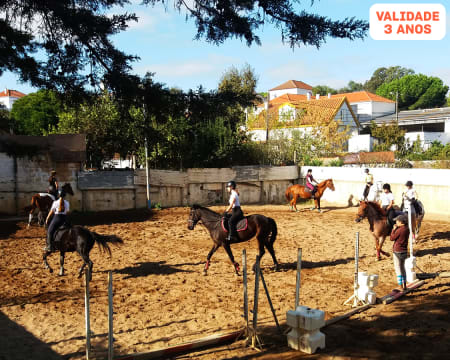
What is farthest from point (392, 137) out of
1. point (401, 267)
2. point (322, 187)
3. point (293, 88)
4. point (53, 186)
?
point (293, 88)

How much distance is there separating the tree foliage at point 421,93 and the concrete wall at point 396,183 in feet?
225

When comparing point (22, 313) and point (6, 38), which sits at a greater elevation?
point (6, 38)

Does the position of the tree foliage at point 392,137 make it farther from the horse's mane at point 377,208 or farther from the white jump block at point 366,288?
the white jump block at point 366,288

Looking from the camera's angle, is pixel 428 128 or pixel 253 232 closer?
pixel 253 232

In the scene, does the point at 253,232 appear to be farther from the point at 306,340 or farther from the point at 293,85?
the point at 293,85

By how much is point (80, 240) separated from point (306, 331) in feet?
21.2

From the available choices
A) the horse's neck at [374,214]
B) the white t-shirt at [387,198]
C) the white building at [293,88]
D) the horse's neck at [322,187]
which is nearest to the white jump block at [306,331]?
the horse's neck at [374,214]

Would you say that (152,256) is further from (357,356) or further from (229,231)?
(357,356)

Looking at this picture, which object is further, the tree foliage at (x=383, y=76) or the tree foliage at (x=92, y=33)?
the tree foliage at (x=383, y=76)

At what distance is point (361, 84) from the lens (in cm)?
14438

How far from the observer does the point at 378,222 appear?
43.3 feet

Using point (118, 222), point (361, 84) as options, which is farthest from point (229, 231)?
point (361, 84)

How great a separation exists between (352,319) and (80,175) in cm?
1730

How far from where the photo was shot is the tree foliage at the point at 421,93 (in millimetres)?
87500
